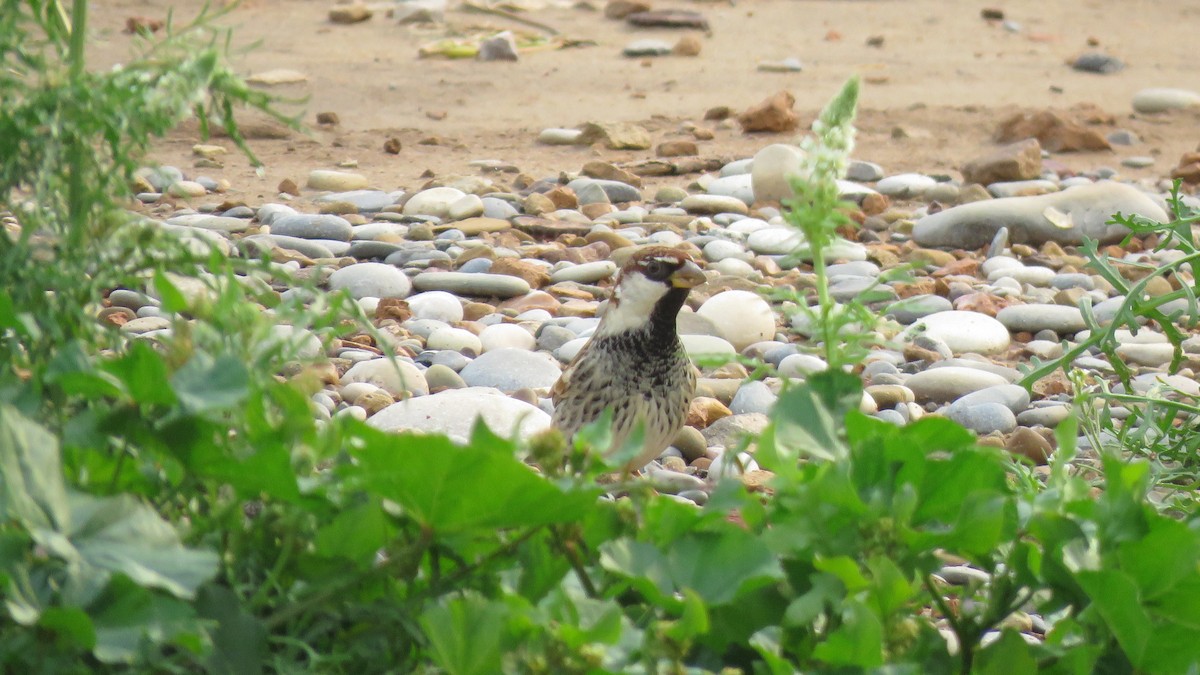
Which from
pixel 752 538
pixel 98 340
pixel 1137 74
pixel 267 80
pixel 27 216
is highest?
pixel 27 216

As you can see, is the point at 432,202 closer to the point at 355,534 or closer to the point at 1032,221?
the point at 1032,221

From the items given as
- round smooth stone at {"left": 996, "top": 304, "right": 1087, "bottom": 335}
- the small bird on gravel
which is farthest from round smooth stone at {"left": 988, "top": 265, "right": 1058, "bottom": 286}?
the small bird on gravel

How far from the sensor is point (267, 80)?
10.6 metres

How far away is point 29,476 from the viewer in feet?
3.87

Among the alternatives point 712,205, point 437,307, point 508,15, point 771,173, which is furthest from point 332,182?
point 508,15

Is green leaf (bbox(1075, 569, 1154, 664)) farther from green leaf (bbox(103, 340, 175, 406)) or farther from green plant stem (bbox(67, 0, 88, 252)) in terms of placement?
green plant stem (bbox(67, 0, 88, 252))

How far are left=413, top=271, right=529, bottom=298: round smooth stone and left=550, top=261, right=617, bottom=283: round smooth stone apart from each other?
0.99 ft

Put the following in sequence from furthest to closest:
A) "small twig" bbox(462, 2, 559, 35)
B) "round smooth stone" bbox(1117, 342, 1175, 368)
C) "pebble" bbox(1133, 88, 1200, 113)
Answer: "small twig" bbox(462, 2, 559, 35), "pebble" bbox(1133, 88, 1200, 113), "round smooth stone" bbox(1117, 342, 1175, 368)

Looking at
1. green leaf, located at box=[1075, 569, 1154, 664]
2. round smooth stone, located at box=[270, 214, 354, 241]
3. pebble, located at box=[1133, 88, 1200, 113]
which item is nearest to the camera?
green leaf, located at box=[1075, 569, 1154, 664]

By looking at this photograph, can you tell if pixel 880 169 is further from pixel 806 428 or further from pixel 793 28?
pixel 806 428

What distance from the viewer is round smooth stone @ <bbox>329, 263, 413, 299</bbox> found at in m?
6.25

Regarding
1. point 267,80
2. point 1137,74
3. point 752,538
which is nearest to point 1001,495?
point 752,538

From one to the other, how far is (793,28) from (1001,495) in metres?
12.9

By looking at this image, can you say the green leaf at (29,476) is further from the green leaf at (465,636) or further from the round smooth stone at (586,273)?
the round smooth stone at (586,273)
